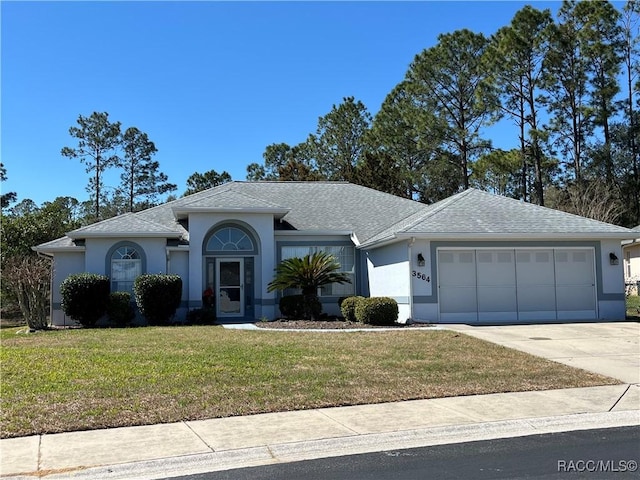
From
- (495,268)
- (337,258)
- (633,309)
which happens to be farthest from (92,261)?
(633,309)

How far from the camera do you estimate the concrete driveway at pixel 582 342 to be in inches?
446

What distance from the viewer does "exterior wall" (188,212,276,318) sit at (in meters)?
22.0

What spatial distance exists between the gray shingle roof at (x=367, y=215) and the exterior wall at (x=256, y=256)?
1.63ft

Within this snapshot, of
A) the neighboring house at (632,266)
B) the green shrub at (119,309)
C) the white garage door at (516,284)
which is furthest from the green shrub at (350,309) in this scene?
the neighboring house at (632,266)

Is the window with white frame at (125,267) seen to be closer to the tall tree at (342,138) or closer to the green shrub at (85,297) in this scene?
Answer: the green shrub at (85,297)

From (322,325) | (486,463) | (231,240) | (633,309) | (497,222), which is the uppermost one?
(497,222)

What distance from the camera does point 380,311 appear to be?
18.4 m

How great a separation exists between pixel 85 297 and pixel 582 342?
50.7 feet

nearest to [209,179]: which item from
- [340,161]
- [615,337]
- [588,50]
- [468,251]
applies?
[340,161]

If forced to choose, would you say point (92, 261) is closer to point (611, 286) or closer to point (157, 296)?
point (157, 296)

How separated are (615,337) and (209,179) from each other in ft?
166

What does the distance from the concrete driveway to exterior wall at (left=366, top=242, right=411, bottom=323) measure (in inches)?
81.1

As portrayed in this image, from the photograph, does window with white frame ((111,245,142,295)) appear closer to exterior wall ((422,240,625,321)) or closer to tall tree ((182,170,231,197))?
exterior wall ((422,240,625,321))

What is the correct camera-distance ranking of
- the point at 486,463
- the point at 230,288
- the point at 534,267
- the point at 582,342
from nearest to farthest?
the point at 486,463, the point at 582,342, the point at 534,267, the point at 230,288
